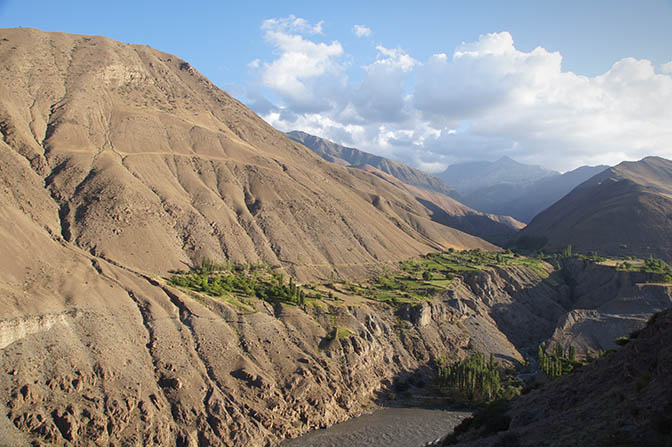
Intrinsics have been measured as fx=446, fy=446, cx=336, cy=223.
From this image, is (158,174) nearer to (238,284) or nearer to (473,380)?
(238,284)

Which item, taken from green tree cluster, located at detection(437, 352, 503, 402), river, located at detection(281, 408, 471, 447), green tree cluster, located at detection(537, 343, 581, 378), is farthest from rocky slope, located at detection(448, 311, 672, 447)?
green tree cluster, located at detection(437, 352, 503, 402)

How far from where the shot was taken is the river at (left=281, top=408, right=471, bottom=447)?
2111 inches

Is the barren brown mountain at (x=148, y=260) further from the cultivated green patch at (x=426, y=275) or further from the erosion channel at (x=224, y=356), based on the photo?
the cultivated green patch at (x=426, y=275)

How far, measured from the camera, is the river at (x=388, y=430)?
53625 mm

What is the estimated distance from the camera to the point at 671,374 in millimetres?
24219

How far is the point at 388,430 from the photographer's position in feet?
188

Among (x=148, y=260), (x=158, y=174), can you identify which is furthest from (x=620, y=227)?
(x=148, y=260)

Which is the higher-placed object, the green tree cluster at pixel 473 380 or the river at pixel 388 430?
the green tree cluster at pixel 473 380

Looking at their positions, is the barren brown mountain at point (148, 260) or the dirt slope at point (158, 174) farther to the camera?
the dirt slope at point (158, 174)

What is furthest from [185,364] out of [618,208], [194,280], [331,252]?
[618,208]

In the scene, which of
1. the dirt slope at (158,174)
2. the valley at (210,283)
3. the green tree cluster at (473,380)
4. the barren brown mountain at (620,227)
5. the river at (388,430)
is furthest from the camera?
the barren brown mountain at (620,227)

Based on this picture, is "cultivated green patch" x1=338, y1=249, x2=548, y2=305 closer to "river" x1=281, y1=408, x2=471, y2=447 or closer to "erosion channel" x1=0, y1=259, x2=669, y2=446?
"erosion channel" x1=0, y1=259, x2=669, y2=446

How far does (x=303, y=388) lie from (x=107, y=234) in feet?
145

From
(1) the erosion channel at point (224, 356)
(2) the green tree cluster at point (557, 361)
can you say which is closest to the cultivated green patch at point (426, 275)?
(1) the erosion channel at point (224, 356)
